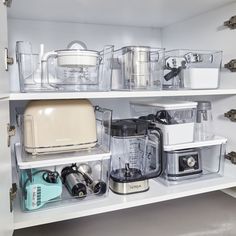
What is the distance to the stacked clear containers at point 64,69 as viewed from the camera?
78 centimetres

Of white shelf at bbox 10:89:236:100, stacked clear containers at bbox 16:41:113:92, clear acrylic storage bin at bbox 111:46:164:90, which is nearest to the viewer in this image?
white shelf at bbox 10:89:236:100

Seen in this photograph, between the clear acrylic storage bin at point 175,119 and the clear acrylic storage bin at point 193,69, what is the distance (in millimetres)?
84

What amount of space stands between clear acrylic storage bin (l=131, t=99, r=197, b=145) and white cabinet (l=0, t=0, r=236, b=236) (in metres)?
0.06

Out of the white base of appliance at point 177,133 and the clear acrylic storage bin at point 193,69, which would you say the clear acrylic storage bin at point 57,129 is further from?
the clear acrylic storage bin at point 193,69

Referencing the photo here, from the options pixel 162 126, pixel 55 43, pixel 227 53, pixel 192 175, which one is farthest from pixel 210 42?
pixel 55 43

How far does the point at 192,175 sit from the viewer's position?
3.25 ft

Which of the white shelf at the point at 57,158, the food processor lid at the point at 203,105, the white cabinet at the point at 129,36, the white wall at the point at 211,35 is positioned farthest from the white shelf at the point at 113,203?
the white wall at the point at 211,35

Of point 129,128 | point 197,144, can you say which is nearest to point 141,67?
point 129,128

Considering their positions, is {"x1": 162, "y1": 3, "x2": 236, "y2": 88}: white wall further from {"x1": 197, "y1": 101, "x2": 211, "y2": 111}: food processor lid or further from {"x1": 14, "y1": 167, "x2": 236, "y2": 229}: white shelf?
{"x1": 14, "y1": 167, "x2": 236, "y2": 229}: white shelf

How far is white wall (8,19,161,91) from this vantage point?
109 centimetres

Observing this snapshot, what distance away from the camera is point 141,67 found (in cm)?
90

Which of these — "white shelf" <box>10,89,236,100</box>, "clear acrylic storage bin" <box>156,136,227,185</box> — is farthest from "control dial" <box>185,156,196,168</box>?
"white shelf" <box>10,89,236,100</box>

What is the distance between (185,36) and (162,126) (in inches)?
19.4

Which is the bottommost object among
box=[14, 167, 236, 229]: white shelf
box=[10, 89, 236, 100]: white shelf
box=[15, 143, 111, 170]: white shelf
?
box=[14, 167, 236, 229]: white shelf
